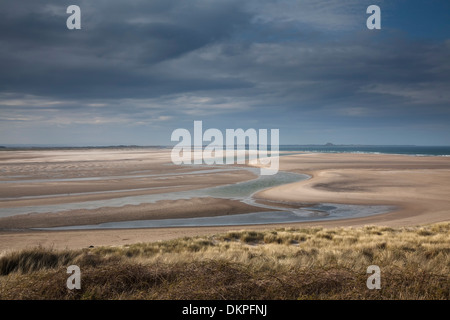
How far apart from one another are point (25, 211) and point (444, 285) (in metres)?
23.1

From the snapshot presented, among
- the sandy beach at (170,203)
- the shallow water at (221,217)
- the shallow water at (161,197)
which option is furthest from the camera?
the shallow water at (161,197)

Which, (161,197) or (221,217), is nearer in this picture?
(221,217)

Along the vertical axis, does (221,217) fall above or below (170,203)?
below

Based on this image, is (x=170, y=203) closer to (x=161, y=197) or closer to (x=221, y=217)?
(x=161, y=197)

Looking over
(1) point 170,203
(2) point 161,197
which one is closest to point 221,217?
(1) point 170,203

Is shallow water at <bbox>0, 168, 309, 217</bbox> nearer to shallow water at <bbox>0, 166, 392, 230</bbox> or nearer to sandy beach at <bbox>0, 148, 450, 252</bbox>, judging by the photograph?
shallow water at <bbox>0, 166, 392, 230</bbox>

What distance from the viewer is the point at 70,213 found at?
2092 cm

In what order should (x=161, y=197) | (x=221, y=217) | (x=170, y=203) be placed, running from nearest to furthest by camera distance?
(x=221, y=217)
(x=170, y=203)
(x=161, y=197)

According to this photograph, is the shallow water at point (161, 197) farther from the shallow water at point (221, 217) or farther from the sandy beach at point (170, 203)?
the sandy beach at point (170, 203)

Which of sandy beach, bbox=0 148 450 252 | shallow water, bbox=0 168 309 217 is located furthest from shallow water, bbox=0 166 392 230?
sandy beach, bbox=0 148 450 252

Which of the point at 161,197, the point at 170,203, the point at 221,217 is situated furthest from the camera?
the point at 161,197

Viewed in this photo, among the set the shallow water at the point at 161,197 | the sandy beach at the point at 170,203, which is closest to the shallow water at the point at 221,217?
the shallow water at the point at 161,197

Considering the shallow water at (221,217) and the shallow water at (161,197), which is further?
the shallow water at (161,197)
